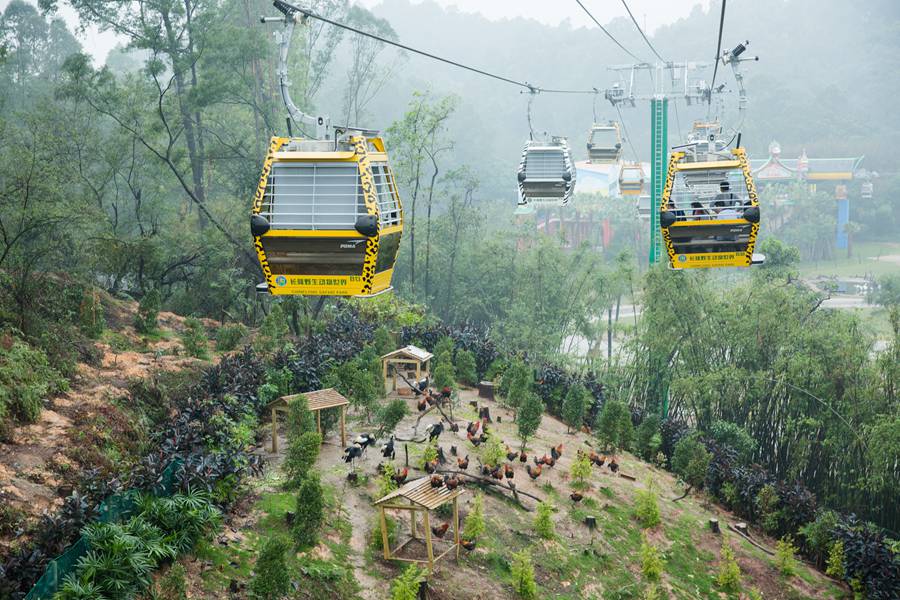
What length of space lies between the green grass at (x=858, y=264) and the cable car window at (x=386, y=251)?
49.1 metres

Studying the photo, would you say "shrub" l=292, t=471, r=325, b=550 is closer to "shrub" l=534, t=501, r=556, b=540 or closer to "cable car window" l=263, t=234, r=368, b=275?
"cable car window" l=263, t=234, r=368, b=275

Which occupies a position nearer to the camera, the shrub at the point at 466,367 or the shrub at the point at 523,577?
the shrub at the point at 523,577

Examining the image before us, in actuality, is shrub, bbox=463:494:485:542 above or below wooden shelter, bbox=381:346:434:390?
below

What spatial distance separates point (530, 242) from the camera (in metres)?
44.7

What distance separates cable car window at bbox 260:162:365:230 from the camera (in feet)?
30.2

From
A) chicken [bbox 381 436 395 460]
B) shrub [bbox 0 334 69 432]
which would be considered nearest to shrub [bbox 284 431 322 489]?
chicken [bbox 381 436 395 460]

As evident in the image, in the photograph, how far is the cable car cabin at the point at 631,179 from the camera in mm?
27453

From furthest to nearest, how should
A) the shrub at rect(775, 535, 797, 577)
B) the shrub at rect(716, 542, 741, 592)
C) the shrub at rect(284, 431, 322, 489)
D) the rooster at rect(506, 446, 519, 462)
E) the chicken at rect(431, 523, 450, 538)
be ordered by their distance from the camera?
the rooster at rect(506, 446, 519, 462)
the shrub at rect(775, 535, 797, 577)
the shrub at rect(716, 542, 741, 592)
the chicken at rect(431, 523, 450, 538)
the shrub at rect(284, 431, 322, 489)

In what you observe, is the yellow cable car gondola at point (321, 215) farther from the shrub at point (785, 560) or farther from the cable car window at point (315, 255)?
the shrub at point (785, 560)

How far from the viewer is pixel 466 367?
21.5 m

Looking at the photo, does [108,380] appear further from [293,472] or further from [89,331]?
[293,472]

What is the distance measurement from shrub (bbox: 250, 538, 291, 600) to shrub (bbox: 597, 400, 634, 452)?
10157mm

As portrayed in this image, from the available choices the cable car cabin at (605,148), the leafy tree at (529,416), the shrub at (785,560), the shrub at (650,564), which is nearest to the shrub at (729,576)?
the shrub at (650,564)

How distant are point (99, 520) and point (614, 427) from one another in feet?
38.1
